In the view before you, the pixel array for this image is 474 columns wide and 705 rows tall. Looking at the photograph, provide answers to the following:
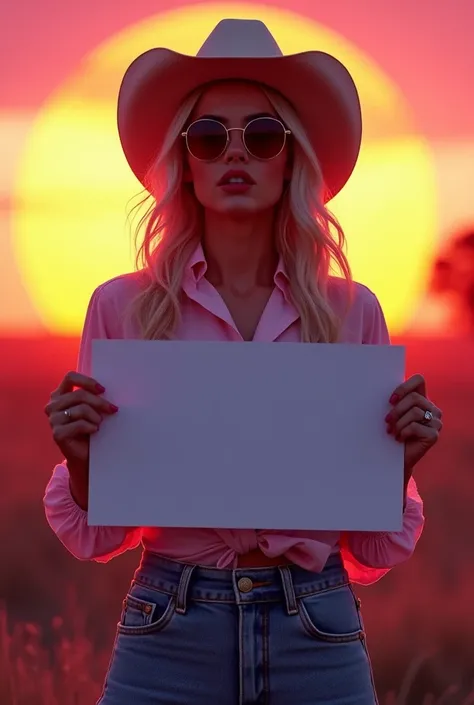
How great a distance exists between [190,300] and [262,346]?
284 millimetres

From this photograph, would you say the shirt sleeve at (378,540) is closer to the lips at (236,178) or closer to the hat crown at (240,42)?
the lips at (236,178)

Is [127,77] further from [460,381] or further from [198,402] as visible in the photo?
[460,381]

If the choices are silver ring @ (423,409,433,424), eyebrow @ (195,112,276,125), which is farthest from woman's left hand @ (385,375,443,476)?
eyebrow @ (195,112,276,125)

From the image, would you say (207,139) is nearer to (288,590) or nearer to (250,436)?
(250,436)

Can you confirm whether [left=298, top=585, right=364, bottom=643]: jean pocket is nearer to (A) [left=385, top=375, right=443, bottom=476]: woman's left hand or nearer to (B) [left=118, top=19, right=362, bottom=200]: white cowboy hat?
(A) [left=385, top=375, right=443, bottom=476]: woman's left hand

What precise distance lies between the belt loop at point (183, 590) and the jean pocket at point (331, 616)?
0.24 metres

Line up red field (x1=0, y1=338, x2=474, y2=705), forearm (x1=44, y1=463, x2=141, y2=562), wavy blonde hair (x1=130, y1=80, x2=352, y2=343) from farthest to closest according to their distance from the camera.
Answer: red field (x1=0, y1=338, x2=474, y2=705) → wavy blonde hair (x1=130, y1=80, x2=352, y2=343) → forearm (x1=44, y1=463, x2=141, y2=562)

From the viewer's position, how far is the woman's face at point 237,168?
10.5ft

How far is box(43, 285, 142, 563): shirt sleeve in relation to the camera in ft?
10.2

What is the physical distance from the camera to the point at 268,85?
336 centimetres

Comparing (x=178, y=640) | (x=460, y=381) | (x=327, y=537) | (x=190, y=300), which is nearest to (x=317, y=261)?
(x=190, y=300)

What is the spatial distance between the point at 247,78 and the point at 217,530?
3.52 ft

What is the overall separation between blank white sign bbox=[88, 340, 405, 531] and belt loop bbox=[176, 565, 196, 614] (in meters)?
0.13

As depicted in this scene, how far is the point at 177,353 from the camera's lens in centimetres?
302
